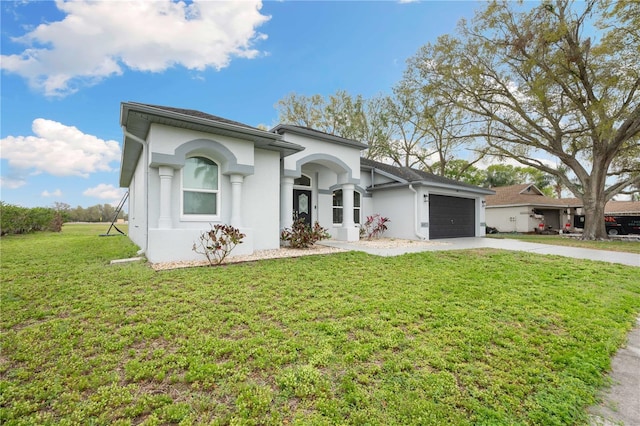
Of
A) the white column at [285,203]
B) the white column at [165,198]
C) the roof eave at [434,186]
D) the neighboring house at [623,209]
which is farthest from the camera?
the neighboring house at [623,209]

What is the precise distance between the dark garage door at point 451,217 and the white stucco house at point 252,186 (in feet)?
0.18

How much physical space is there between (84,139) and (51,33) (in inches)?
296

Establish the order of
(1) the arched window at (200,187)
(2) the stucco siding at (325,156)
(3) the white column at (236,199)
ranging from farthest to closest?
(2) the stucco siding at (325,156) → (3) the white column at (236,199) → (1) the arched window at (200,187)

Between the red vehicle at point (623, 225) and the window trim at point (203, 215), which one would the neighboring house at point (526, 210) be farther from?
the window trim at point (203, 215)

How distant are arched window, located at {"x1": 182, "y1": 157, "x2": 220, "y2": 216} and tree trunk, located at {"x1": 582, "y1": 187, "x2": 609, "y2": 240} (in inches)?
758

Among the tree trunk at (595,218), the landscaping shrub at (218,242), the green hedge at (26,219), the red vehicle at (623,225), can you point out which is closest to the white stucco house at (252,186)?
the landscaping shrub at (218,242)

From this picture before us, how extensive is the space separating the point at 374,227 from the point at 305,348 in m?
11.8

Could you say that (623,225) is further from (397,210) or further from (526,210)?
(397,210)

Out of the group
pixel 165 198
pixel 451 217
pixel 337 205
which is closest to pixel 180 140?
pixel 165 198

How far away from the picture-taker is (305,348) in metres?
2.80

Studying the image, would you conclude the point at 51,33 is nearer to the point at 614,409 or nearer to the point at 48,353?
the point at 48,353

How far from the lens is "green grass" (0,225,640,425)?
2.01m

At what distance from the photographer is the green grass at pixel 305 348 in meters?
2.01

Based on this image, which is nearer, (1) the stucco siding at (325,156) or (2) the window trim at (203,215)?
(2) the window trim at (203,215)
